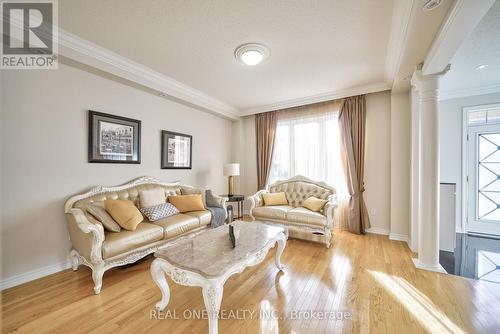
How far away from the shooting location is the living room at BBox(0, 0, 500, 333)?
1.70 meters

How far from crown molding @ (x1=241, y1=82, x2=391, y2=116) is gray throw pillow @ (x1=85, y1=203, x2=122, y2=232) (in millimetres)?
3607

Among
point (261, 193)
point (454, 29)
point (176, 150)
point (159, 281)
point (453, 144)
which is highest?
point (454, 29)

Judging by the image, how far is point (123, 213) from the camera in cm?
241

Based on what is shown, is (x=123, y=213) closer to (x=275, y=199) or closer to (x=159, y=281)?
(x=159, y=281)

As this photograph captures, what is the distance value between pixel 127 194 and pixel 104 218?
66 cm

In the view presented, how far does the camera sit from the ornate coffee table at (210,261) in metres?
1.38

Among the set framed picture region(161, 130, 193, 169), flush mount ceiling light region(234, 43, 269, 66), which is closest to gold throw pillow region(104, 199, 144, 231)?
framed picture region(161, 130, 193, 169)

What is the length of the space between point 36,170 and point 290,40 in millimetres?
3259

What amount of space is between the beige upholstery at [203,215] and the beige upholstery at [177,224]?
0.08 metres

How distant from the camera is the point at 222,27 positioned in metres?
2.10

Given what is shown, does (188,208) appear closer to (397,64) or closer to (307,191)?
→ (307,191)

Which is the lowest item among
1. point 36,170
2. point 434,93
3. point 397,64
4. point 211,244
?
point 211,244

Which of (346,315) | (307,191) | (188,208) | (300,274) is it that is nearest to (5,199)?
(188,208)

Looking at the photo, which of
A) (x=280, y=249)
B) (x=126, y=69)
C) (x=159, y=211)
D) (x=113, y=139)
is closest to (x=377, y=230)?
(x=280, y=249)
